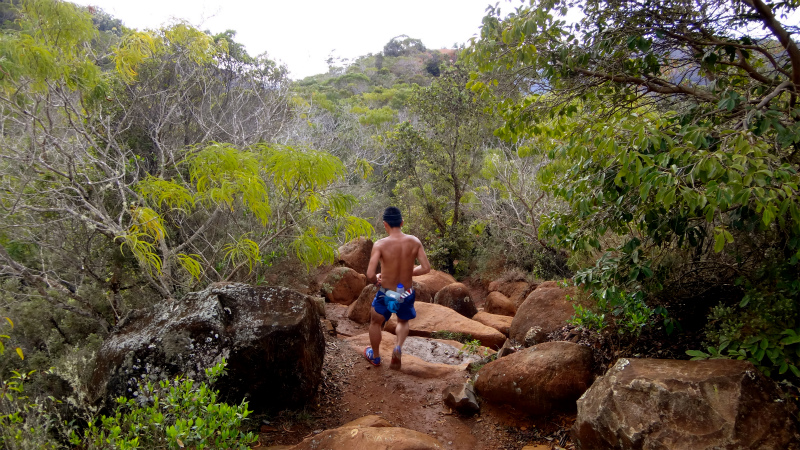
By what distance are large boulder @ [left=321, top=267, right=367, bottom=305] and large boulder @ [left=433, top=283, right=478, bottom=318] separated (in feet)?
6.55

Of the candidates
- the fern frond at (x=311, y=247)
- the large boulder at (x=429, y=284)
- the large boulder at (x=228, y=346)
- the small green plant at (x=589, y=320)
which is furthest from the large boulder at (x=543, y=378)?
the large boulder at (x=429, y=284)

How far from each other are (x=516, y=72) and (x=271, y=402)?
3496 millimetres

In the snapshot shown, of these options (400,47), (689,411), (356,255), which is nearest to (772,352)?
(689,411)

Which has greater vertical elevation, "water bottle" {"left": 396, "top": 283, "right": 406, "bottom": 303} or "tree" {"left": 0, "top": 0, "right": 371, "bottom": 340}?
"tree" {"left": 0, "top": 0, "right": 371, "bottom": 340}

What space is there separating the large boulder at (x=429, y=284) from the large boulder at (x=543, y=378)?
5.65 m

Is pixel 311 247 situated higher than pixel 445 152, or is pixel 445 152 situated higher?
pixel 445 152

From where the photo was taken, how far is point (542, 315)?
551 cm

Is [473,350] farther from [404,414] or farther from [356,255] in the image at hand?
[356,255]

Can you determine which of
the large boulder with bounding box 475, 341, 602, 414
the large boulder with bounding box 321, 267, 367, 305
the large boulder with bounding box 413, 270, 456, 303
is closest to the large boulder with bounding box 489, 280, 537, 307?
the large boulder with bounding box 413, 270, 456, 303

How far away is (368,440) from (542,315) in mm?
3481

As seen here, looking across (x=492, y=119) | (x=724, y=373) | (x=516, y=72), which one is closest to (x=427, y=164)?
(x=492, y=119)

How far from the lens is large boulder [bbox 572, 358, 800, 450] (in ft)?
7.67

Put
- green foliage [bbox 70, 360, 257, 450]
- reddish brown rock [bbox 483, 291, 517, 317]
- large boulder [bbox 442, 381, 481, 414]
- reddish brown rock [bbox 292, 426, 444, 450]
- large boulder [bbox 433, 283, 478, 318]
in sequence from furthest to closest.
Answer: reddish brown rock [bbox 483, 291, 517, 317] < large boulder [bbox 433, 283, 478, 318] < large boulder [bbox 442, 381, 481, 414] < reddish brown rock [bbox 292, 426, 444, 450] < green foliage [bbox 70, 360, 257, 450]

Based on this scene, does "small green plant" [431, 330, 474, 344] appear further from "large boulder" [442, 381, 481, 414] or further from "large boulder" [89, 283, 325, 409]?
"large boulder" [89, 283, 325, 409]
